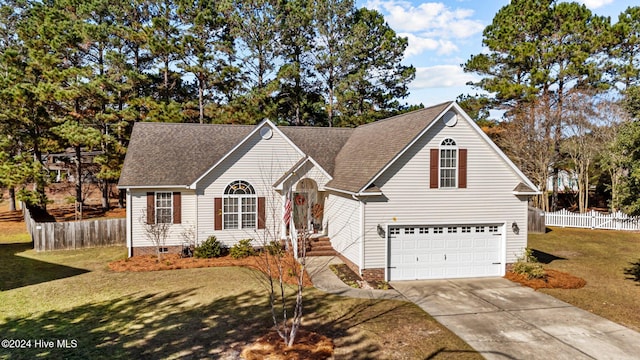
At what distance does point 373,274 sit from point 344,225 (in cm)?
272

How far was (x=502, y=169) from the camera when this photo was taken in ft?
51.1

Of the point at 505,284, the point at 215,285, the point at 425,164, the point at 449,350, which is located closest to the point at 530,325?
the point at 449,350

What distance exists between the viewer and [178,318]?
1070 cm

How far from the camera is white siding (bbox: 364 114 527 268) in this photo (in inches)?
578

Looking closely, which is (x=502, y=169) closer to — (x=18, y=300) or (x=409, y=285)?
(x=409, y=285)

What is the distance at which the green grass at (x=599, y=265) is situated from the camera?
1207 centimetres

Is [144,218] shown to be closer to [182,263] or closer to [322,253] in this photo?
[182,263]

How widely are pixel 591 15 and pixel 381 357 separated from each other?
3603 cm

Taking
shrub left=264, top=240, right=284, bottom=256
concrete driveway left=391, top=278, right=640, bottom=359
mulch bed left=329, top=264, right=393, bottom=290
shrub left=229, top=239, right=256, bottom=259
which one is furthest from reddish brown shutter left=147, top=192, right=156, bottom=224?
concrete driveway left=391, top=278, right=640, bottom=359

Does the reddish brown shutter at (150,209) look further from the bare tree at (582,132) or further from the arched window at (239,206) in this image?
the bare tree at (582,132)

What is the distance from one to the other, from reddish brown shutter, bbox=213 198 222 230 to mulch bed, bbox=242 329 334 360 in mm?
9803

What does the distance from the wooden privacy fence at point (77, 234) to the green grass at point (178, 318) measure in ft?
12.2

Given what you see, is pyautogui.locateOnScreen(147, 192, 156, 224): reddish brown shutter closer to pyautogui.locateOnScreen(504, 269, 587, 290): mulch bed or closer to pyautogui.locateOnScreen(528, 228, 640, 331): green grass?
pyautogui.locateOnScreen(504, 269, 587, 290): mulch bed

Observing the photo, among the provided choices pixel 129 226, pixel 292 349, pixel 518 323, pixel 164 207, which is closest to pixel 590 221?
pixel 518 323
